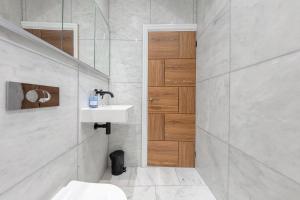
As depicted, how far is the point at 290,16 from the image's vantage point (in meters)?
0.90

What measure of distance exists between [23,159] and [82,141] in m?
0.78

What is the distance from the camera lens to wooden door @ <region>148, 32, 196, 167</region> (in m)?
2.66

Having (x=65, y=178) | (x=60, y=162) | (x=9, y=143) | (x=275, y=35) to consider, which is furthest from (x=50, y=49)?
(x=275, y=35)

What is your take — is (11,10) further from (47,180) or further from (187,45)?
(187,45)

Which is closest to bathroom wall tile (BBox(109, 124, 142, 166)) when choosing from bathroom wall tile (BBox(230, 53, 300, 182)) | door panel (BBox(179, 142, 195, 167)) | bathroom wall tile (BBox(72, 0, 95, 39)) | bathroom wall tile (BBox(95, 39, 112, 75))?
door panel (BBox(179, 142, 195, 167))

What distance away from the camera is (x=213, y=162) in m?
1.95

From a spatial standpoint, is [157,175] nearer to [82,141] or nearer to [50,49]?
[82,141]

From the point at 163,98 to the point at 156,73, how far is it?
0.36 m

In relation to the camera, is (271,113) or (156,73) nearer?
(271,113)

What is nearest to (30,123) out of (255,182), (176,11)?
(255,182)

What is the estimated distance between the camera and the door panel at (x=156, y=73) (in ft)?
8.73

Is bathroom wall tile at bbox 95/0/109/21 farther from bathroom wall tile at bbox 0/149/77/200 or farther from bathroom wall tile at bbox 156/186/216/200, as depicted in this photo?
bathroom wall tile at bbox 156/186/216/200

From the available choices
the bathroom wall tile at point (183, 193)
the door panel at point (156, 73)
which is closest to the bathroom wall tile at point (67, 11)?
the door panel at point (156, 73)

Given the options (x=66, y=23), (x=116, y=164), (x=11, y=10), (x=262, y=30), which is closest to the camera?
(x=11, y=10)
